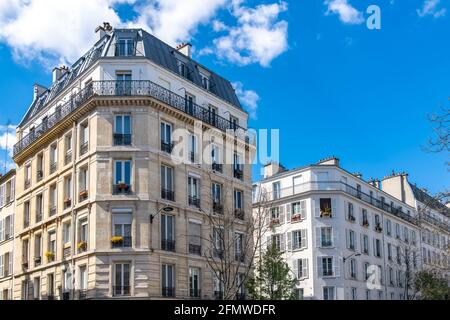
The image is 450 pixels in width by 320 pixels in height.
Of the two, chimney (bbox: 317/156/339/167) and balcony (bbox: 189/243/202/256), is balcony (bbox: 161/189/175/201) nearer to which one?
balcony (bbox: 189/243/202/256)

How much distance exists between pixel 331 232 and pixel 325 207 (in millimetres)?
1930

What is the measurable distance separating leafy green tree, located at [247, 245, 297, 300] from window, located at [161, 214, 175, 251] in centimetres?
491

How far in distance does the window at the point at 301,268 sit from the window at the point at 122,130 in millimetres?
19921

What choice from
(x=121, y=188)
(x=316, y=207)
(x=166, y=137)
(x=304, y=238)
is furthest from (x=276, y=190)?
(x=121, y=188)

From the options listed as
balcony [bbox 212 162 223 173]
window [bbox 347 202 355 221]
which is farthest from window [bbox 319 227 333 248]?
balcony [bbox 212 162 223 173]

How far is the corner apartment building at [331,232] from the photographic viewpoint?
4544 cm

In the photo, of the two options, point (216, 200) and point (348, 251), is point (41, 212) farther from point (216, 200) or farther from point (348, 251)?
point (348, 251)

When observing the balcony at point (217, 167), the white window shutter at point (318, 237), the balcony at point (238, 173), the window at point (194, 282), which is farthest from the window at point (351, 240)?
the window at point (194, 282)

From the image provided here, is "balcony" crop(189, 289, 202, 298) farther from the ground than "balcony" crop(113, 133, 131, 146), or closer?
closer

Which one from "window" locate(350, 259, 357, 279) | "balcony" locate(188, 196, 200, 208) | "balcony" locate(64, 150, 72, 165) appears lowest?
"window" locate(350, 259, 357, 279)

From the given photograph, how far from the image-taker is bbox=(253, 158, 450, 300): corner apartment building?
149 ft

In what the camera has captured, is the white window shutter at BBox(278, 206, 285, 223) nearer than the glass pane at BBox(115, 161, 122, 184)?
No

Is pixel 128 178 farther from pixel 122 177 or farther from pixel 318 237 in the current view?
pixel 318 237

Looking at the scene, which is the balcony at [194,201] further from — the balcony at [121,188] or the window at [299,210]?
the window at [299,210]
